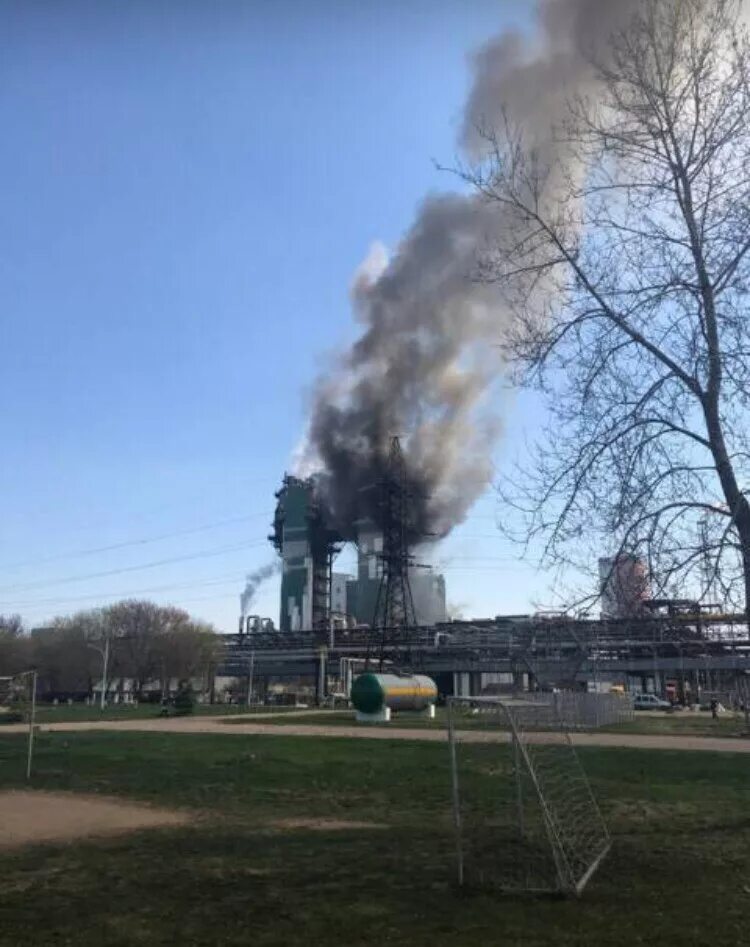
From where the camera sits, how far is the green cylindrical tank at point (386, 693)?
1785 inches

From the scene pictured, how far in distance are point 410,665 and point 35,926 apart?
312 feet

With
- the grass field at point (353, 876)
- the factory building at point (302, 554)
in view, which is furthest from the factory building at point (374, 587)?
the grass field at point (353, 876)

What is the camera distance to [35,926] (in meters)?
7.19

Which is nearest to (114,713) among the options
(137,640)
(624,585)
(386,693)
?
(386,693)

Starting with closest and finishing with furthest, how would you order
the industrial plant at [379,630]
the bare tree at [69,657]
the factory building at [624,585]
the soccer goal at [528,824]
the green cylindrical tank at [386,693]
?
the soccer goal at [528,824]
the factory building at [624,585]
the green cylindrical tank at [386,693]
the industrial plant at [379,630]
the bare tree at [69,657]

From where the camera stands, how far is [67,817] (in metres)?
13.7

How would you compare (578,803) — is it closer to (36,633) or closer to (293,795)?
(293,795)

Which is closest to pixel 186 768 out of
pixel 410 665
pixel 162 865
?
pixel 162 865

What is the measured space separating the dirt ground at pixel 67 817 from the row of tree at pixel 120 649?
83.2 meters

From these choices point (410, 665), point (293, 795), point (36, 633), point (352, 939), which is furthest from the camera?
point (36, 633)

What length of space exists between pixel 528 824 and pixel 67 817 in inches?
288

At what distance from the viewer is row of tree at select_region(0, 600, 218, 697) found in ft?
324

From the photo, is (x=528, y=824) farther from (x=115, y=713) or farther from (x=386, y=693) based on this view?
(x=115, y=713)

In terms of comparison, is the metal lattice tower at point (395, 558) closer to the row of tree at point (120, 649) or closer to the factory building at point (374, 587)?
the factory building at point (374, 587)
